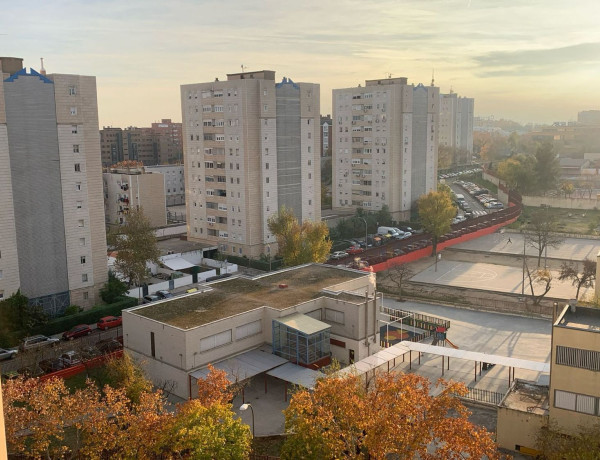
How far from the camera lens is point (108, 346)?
27875 mm

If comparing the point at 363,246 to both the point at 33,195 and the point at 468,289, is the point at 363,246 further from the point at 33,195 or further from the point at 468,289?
the point at 33,195

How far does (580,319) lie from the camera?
19844mm

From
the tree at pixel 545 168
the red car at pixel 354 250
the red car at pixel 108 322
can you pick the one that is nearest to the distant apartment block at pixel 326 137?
the tree at pixel 545 168

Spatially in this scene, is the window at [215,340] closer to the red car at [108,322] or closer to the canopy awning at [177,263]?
the red car at [108,322]

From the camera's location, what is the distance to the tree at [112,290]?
113 ft

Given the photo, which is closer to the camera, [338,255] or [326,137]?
[338,255]

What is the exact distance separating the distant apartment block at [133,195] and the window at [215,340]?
118 feet

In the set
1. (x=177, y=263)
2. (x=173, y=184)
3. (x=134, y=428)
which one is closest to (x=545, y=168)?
(x=173, y=184)

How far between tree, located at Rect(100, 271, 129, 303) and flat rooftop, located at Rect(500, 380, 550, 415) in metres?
23.0

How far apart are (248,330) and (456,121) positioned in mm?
118853

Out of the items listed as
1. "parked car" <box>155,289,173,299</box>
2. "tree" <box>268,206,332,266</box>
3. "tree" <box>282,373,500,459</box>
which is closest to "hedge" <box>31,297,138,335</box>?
"parked car" <box>155,289,173,299</box>

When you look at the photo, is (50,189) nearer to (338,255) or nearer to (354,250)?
(338,255)

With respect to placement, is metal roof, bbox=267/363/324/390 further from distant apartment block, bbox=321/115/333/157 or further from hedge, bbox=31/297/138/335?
distant apartment block, bbox=321/115/333/157

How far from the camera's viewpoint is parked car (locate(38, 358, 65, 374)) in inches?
1006
